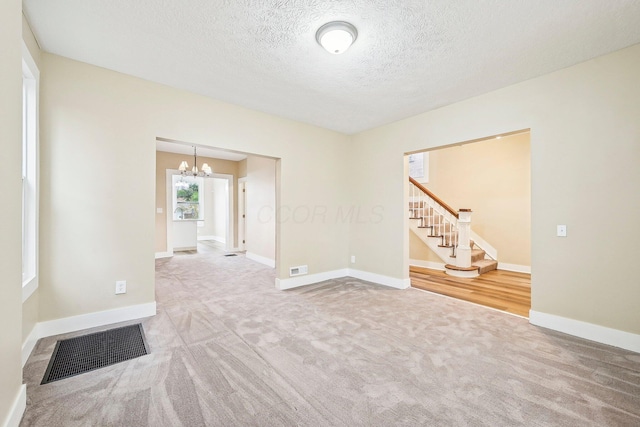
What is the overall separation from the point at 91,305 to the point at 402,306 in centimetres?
342

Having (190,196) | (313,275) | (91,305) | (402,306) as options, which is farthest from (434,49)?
(190,196)

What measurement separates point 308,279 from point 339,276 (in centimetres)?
72

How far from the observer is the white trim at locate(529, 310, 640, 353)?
7.50ft

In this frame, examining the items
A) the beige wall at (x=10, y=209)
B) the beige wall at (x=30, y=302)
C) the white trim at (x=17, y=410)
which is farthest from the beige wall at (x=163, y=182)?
the white trim at (x=17, y=410)

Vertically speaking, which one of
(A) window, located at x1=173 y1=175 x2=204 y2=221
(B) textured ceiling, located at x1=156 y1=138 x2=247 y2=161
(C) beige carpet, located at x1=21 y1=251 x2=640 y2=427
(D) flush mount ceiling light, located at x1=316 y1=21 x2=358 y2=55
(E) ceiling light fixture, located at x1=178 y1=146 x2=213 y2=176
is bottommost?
(C) beige carpet, located at x1=21 y1=251 x2=640 y2=427

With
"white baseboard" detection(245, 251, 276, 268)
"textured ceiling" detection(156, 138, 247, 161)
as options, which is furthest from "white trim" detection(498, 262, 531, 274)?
"textured ceiling" detection(156, 138, 247, 161)

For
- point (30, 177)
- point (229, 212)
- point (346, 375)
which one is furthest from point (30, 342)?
point (229, 212)

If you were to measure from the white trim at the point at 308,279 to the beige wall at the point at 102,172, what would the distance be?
172 centimetres

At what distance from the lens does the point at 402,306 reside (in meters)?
3.33

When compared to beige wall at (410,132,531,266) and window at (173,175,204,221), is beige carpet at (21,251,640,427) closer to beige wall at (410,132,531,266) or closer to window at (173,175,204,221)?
beige wall at (410,132,531,266)

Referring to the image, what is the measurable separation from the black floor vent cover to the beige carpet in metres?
0.08

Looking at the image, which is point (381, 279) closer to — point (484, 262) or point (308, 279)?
point (308, 279)

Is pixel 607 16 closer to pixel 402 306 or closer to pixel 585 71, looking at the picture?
pixel 585 71

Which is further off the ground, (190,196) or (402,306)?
(190,196)
